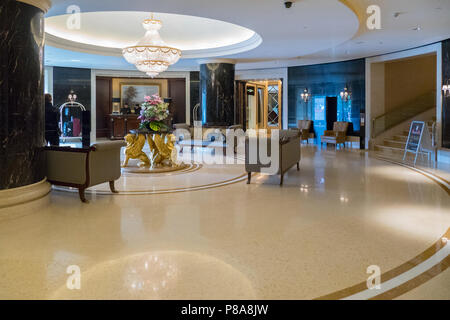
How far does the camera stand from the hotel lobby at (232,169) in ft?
10.6

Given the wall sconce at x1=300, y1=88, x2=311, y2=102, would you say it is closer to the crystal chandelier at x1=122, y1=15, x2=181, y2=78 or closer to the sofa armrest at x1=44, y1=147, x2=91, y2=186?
the crystal chandelier at x1=122, y1=15, x2=181, y2=78

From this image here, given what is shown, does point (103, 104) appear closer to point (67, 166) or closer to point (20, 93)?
point (67, 166)

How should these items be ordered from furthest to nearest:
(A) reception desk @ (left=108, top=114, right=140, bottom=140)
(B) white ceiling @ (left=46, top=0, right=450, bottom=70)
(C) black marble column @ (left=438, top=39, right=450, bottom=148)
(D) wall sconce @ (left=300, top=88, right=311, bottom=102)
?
(A) reception desk @ (left=108, top=114, right=140, bottom=140)
(D) wall sconce @ (left=300, top=88, right=311, bottom=102)
(C) black marble column @ (left=438, top=39, right=450, bottom=148)
(B) white ceiling @ (left=46, top=0, right=450, bottom=70)

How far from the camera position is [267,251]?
148 inches

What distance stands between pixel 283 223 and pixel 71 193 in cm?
375

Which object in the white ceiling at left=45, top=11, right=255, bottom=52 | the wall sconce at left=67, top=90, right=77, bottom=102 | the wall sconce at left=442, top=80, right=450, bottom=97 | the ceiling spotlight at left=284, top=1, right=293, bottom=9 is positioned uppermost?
the white ceiling at left=45, top=11, right=255, bottom=52

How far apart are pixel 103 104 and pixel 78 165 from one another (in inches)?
511

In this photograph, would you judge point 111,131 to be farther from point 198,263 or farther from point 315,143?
point 198,263

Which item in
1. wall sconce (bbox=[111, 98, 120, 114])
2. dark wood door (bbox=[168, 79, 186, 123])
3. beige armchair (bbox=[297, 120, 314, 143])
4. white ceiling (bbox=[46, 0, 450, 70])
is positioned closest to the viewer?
white ceiling (bbox=[46, 0, 450, 70])

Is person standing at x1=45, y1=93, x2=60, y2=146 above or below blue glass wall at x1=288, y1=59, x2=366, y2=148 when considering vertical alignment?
below

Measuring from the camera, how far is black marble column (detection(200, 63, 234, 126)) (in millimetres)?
13977

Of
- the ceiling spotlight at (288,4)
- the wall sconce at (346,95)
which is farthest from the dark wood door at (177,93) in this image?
the ceiling spotlight at (288,4)

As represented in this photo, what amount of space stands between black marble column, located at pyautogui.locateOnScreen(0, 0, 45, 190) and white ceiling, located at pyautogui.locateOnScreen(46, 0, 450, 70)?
1.62 m

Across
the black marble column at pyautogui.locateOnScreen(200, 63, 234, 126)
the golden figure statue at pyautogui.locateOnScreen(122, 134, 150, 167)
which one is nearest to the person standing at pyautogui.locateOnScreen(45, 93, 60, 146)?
the golden figure statue at pyautogui.locateOnScreen(122, 134, 150, 167)
